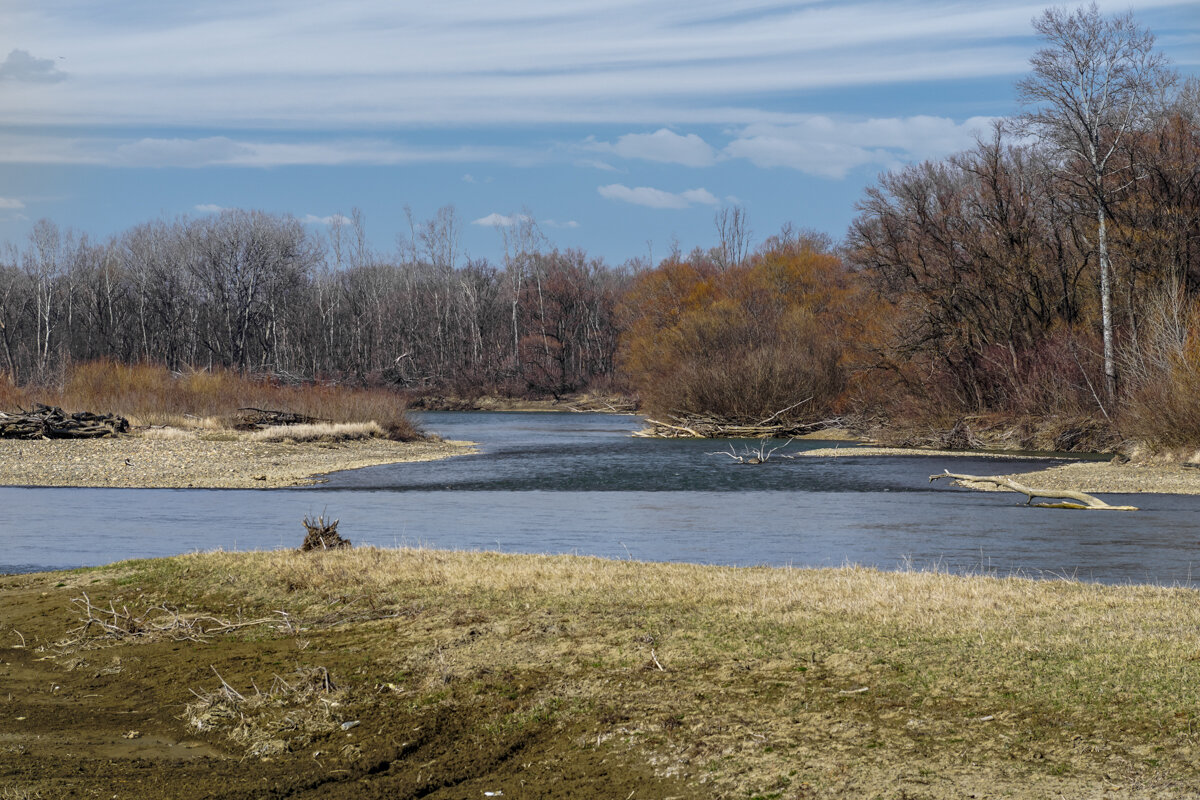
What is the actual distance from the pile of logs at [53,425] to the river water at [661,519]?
12.1m

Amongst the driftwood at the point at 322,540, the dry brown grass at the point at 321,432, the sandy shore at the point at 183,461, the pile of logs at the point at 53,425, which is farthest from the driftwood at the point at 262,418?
the driftwood at the point at 322,540

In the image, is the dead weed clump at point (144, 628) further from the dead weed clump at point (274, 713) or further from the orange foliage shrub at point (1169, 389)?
the orange foliage shrub at point (1169, 389)

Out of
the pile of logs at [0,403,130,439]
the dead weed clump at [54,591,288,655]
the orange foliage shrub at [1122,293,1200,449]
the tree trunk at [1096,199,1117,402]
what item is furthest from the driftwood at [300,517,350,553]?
the tree trunk at [1096,199,1117,402]

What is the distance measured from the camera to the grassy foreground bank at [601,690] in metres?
6.54

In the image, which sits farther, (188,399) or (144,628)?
(188,399)

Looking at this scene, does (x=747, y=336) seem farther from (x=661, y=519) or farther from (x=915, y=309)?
(x=661, y=519)

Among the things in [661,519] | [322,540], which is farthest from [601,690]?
[661,519]

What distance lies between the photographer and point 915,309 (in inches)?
2101

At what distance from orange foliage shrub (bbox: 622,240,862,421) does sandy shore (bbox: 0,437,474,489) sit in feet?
56.9

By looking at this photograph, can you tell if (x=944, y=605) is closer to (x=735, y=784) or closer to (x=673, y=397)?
(x=735, y=784)

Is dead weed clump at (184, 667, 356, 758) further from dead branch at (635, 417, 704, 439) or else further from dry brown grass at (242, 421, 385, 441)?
dead branch at (635, 417, 704, 439)

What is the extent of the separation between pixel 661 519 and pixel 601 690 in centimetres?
1621

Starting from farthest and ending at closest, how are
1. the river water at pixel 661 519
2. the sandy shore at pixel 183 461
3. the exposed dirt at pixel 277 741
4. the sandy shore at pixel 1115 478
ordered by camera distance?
the sandy shore at pixel 183 461
the sandy shore at pixel 1115 478
the river water at pixel 661 519
the exposed dirt at pixel 277 741

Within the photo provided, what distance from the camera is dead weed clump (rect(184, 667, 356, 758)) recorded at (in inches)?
300
